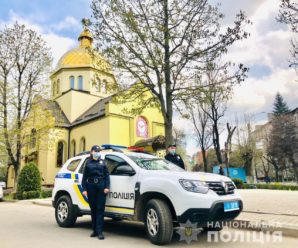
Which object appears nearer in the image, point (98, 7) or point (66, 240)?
point (66, 240)

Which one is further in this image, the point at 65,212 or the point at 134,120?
the point at 134,120

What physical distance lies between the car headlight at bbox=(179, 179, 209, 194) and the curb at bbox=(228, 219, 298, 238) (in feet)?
7.82

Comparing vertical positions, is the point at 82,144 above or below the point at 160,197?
above

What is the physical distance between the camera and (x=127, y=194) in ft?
20.8

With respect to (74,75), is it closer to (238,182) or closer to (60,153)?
(60,153)

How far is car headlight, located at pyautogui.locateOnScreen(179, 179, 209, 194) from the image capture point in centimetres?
545

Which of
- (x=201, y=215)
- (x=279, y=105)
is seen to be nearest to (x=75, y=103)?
(x=201, y=215)

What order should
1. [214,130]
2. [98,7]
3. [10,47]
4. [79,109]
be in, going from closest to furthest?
[98,7] → [10,47] → [214,130] → [79,109]

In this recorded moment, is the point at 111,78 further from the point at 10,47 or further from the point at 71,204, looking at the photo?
the point at 10,47

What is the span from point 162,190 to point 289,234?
3.09m

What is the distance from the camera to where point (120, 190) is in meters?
6.49

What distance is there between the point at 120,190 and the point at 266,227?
349cm

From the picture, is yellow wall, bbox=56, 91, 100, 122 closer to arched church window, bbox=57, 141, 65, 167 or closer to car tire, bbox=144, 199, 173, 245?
arched church window, bbox=57, 141, 65, 167

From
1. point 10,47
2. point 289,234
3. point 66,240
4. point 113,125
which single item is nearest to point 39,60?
point 10,47
